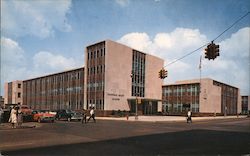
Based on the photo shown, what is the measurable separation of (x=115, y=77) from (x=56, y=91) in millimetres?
26221

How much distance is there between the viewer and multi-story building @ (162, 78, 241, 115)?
7406cm

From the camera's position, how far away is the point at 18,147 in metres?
12.0

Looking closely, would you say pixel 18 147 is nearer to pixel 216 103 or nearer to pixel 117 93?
pixel 117 93

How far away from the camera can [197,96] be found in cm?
7425

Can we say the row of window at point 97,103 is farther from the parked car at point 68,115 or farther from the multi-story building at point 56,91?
the parked car at point 68,115

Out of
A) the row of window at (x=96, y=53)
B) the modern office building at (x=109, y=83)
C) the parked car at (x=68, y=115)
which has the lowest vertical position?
the parked car at (x=68, y=115)

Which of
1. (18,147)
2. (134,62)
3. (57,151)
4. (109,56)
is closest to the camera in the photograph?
(57,151)

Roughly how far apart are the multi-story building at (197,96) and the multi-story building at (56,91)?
76.6 feet

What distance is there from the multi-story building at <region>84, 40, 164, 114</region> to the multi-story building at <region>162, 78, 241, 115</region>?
37.3ft

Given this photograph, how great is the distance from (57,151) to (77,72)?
5837cm

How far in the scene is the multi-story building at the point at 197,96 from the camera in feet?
243

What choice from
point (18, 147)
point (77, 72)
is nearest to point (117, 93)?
point (77, 72)

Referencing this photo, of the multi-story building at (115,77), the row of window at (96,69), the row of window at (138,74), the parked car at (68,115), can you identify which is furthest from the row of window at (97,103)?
the parked car at (68,115)

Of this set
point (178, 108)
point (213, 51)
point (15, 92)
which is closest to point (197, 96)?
point (178, 108)
